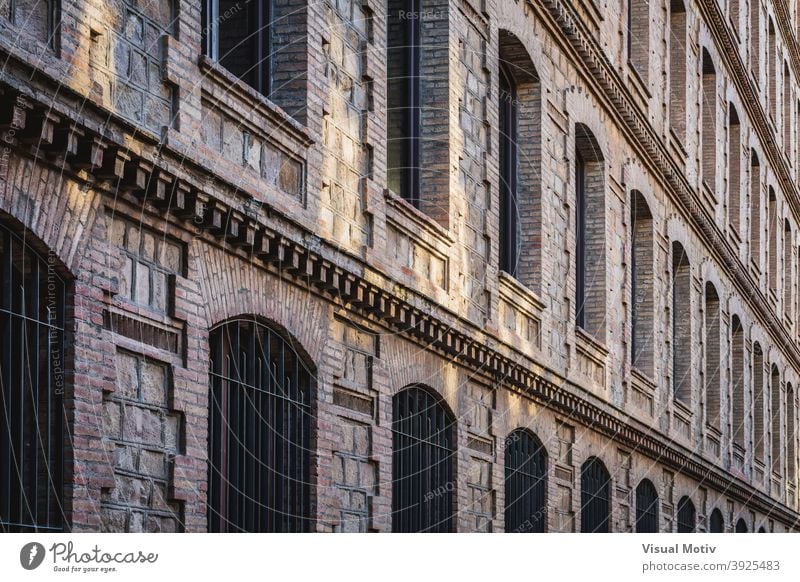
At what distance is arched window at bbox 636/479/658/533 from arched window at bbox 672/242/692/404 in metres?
3.34

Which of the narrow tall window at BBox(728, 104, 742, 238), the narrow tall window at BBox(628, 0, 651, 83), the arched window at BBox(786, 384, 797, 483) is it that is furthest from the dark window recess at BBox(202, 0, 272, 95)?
the arched window at BBox(786, 384, 797, 483)

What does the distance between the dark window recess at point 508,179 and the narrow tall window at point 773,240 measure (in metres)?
23.5

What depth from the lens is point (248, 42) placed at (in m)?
13.8

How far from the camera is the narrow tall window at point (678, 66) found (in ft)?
99.3

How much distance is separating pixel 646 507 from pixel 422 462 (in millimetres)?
11064

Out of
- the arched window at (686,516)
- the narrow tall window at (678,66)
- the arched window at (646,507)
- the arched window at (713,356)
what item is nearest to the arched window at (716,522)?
the arched window at (713,356)

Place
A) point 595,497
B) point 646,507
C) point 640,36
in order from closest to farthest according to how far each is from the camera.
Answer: point 595,497 < point 646,507 < point 640,36

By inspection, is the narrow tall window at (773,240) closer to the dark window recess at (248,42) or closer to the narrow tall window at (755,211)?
the narrow tall window at (755,211)

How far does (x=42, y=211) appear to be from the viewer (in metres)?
9.94

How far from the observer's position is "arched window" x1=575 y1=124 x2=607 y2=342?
24.1m

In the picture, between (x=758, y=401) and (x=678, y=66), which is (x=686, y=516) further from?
(x=758, y=401)

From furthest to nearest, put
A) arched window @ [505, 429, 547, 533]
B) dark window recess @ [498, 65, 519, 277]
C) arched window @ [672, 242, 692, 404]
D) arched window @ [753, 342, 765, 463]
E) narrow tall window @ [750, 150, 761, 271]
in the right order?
narrow tall window @ [750, 150, 761, 271], arched window @ [753, 342, 765, 463], arched window @ [672, 242, 692, 404], dark window recess @ [498, 65, 519, 277], arched window @ [505, 429, 547, 533]

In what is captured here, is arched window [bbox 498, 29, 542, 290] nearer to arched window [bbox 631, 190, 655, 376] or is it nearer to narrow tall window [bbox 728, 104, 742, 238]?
arched window [bbox 631, 190, 655, 376]

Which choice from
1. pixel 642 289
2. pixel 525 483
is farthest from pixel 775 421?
pixel 525 483
